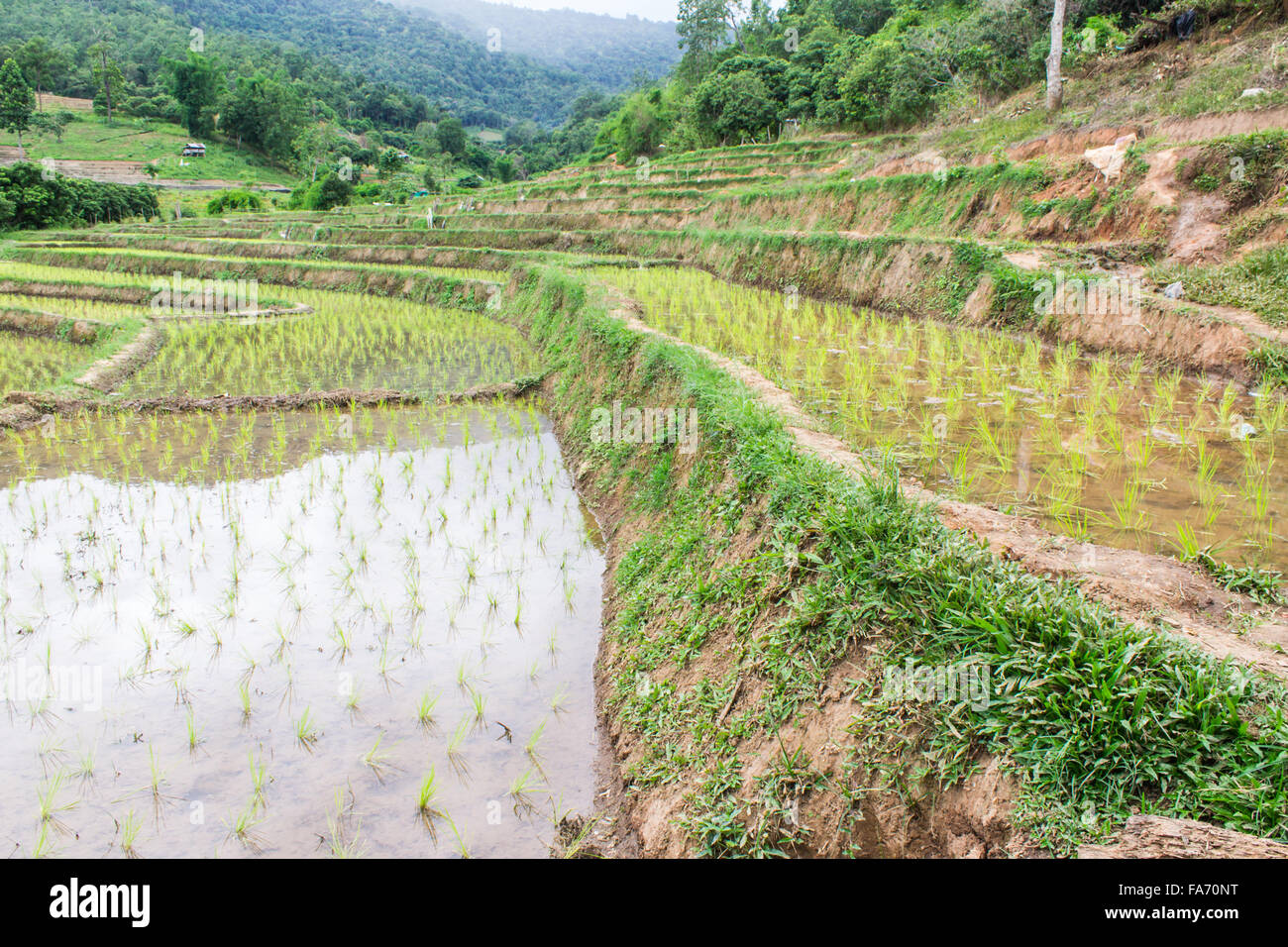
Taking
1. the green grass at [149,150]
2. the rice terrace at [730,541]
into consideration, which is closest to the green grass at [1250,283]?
the rice terrace at [730,541]

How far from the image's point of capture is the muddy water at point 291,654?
2611 mm

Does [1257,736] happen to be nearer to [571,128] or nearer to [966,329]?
[966,329]

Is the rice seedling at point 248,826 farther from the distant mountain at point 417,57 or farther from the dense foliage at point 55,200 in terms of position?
the distant mountain at point 417,57

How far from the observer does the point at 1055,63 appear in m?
12.9

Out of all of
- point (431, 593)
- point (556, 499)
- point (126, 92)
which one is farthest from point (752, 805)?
point (126, 92)

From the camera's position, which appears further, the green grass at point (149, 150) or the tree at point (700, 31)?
the green grass at point (149, 150)

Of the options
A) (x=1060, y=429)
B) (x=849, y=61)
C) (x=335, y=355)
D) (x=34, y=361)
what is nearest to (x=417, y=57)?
(x=849, y=61)

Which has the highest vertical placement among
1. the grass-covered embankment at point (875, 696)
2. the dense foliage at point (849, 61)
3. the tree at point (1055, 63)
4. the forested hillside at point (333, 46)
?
the forested hillside at point (333, 46)

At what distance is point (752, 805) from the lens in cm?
228

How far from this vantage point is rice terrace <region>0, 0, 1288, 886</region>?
208 cm

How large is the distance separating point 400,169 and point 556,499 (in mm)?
49705

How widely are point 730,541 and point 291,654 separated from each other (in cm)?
213

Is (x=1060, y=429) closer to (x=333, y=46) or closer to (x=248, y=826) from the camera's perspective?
(x=248, y=826)

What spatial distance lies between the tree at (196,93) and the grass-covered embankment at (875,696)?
66.7 m
